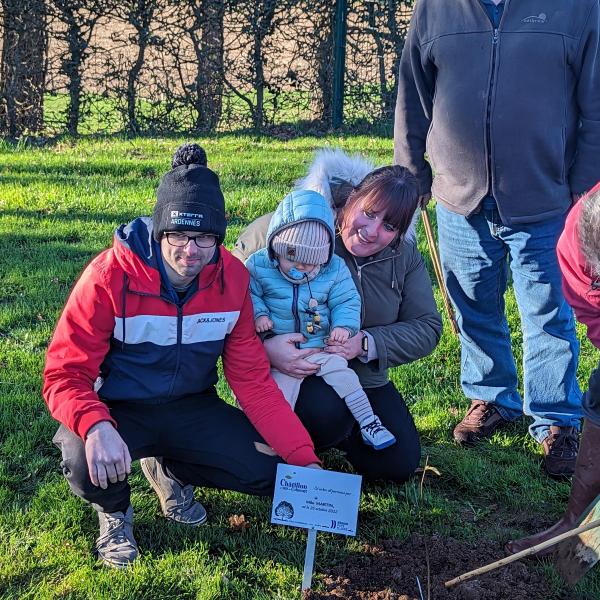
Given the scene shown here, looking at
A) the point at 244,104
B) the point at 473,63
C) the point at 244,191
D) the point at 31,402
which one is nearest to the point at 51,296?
the point at 31,402

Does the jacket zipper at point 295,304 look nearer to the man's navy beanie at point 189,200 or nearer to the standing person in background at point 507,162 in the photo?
the man's navy beanie at point 189,200

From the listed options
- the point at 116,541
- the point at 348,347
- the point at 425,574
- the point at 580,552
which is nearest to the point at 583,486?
the point at 580,552

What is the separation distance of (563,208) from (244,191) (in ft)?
12.8

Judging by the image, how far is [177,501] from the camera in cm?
320

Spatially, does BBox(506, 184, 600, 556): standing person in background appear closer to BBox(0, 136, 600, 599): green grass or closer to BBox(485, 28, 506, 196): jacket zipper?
BBox(0, 136, 600, 599): green grass

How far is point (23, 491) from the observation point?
333 cm

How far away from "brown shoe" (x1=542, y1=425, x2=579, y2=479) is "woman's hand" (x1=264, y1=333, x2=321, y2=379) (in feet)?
3.77

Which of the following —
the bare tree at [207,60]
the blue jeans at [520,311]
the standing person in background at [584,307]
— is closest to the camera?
the standing person in background at [584,307]

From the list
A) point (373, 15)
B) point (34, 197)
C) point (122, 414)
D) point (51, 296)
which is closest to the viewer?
point (122, 414)

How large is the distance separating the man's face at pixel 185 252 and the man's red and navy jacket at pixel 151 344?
0.07 metres

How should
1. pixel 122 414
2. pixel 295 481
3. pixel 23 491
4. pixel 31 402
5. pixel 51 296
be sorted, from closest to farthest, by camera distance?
pixel 295 481, pixel 122 414, pixel 23 491, pixel 31 402, pixel 51 296

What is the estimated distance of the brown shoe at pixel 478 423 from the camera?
386 cm

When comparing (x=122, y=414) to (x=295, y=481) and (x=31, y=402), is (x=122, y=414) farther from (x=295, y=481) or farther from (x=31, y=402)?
(x=31, y=402)

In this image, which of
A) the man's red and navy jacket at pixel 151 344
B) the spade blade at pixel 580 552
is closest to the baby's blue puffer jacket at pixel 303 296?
the man's red and navy jacket at pixel 151 344
